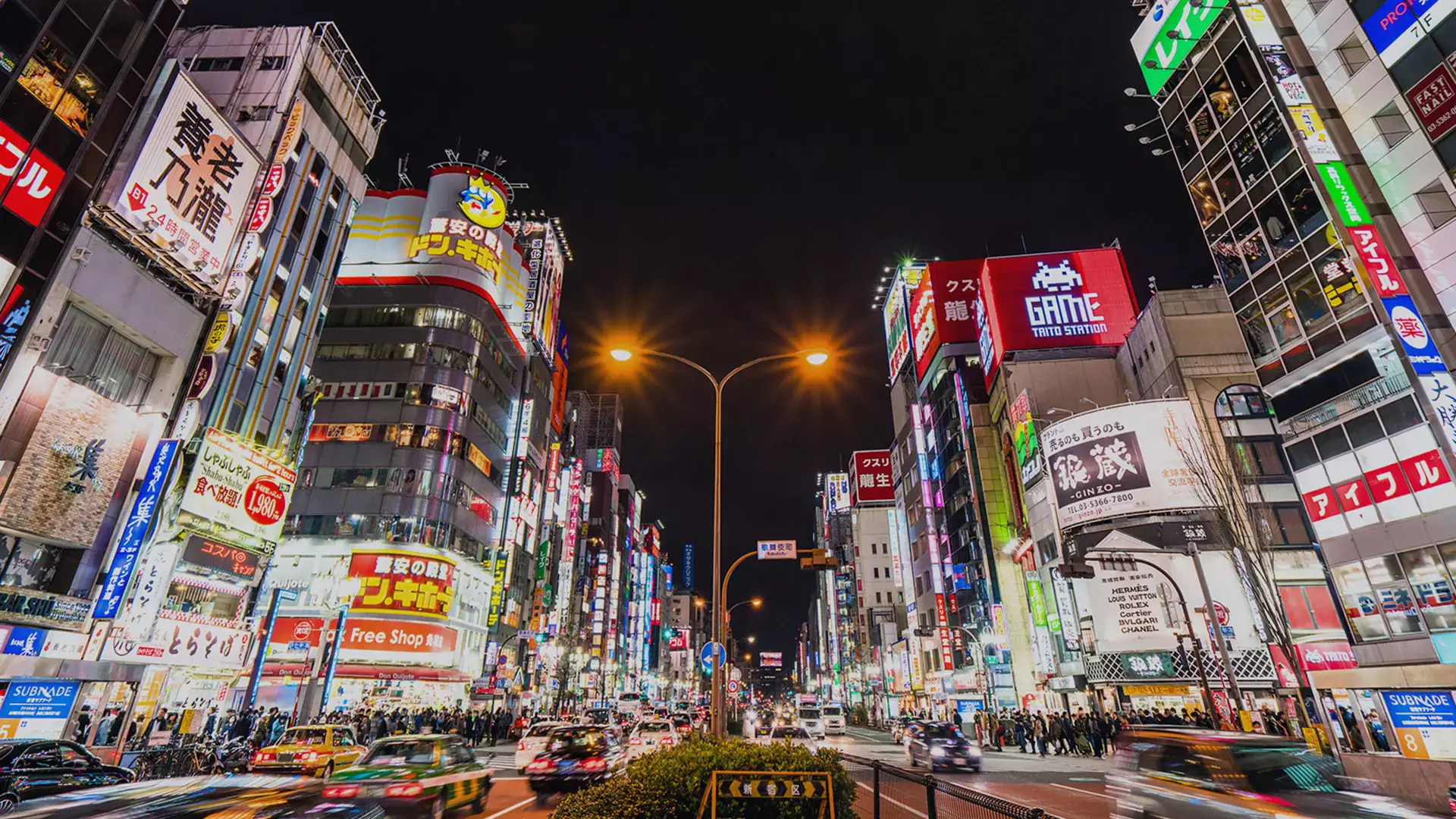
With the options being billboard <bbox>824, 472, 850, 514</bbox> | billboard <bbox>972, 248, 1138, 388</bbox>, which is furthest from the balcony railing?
billboard <bbox>824, 472, 850, 514</bbox>

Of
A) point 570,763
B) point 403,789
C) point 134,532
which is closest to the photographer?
point 403,789

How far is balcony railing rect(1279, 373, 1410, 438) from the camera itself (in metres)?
23.1

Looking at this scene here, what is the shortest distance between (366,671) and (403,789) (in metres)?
38.6

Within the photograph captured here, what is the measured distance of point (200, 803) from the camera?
7.09 meters

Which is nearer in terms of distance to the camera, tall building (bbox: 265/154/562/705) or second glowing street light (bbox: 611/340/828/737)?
second glowing street light (bbox: 611/340/828/737)

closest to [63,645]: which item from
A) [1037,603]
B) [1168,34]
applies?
[1037,603]

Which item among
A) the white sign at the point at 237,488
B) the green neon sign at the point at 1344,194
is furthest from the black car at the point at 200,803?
the green neon sign at the point at 1344,194

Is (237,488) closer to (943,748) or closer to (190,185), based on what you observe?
(190,185)

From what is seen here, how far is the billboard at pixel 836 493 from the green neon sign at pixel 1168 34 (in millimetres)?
88513

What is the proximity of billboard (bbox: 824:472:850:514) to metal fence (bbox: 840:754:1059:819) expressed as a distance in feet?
349

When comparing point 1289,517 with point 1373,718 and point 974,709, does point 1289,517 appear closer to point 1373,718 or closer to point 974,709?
point 1373,718

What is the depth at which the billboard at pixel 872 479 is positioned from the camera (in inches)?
3638

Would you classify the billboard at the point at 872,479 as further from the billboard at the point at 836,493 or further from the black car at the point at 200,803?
the black car at the point at 200,803

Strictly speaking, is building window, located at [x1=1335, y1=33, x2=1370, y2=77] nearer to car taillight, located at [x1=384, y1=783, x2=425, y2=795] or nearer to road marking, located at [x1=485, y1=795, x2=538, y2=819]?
road marking, located at [x1=485, y1=795, x2=538, y2=819]
